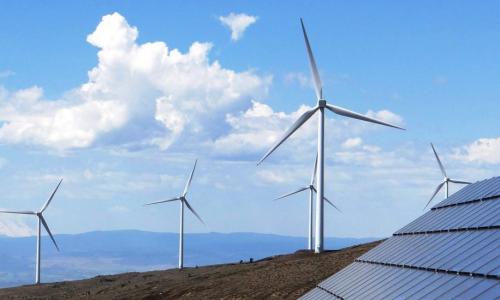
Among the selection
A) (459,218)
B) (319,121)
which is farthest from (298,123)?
(459,218)

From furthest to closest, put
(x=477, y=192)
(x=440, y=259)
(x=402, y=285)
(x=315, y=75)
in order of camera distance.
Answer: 1. (x=315, y=75)
2. (x=477, y=192)
3. (x=440, y=259)
4. (x=402, y=285)

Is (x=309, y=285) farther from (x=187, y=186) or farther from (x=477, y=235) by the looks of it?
(x=187, y=186)

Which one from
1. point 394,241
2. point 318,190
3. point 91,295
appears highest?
point 318,190

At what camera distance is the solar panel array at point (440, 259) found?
96.1 feet

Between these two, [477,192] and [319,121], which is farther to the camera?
[319,121]

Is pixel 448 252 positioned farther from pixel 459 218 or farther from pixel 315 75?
pixel 315 75

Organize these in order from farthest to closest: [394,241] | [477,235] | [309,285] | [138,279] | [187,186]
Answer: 1. [187,186]
2. [138,279]
3. [309,285]
4. [394,241]
5. [477,235]

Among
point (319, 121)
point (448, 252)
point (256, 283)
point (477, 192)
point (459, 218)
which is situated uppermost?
point (319, 121)

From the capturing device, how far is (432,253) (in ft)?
119

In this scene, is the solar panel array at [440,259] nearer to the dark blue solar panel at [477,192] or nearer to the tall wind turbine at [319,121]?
the dark blue solar panel at [477,192]

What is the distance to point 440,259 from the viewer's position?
112 ft

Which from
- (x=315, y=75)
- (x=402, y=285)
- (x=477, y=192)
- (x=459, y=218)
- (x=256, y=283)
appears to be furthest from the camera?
(x=315, y=75)

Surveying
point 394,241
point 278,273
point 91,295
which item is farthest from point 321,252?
point 394,241

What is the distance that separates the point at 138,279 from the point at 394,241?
96.8 meters
